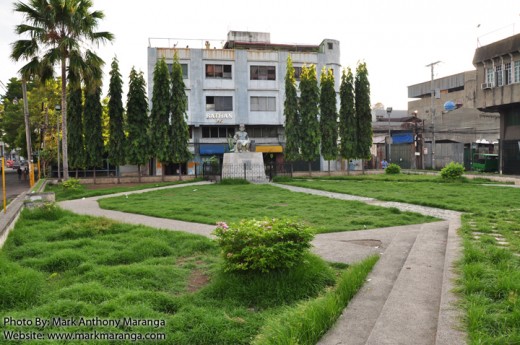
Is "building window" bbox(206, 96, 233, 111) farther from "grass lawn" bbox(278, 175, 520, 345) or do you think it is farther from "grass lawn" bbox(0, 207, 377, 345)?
"grass lawn" bbox(0, 207, 377, 345)

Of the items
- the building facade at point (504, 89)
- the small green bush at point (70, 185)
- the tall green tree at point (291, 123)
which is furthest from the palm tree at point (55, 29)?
the building facade at point (504, 89)

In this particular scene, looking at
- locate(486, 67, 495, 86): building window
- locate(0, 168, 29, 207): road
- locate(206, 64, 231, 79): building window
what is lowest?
locate(0, 168, 29, 207): road

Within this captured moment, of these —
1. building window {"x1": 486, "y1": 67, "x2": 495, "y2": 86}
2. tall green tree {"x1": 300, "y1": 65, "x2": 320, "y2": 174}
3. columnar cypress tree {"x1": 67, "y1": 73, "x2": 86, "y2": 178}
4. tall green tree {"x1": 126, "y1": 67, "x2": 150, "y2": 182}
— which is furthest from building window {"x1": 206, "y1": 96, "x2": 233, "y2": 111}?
building window {"x1": 486, "y1": 67, "x2": 495, "y2": 86}

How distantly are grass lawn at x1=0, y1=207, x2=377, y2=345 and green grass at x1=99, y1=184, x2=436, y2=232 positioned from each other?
3.77 m

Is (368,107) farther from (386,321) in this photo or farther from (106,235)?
(386,321)

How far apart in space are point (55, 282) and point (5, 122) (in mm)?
43400

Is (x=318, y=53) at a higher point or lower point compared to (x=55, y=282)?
higher

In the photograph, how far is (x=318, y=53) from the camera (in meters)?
→ 42.2

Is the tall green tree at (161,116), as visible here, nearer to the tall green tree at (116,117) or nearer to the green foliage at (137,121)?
the green foliage at (137,121)

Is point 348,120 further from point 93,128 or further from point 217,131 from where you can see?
point 93,128

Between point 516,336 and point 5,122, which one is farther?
point 5,122

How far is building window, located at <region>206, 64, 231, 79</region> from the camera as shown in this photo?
3978 cm

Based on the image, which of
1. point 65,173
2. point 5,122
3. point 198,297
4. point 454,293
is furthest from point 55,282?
point 5,122

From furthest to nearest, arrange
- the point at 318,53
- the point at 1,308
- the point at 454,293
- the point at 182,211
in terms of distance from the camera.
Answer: the point at 318,53 → the point at 182,211 → the point at 1,308 → the point at 454,293
